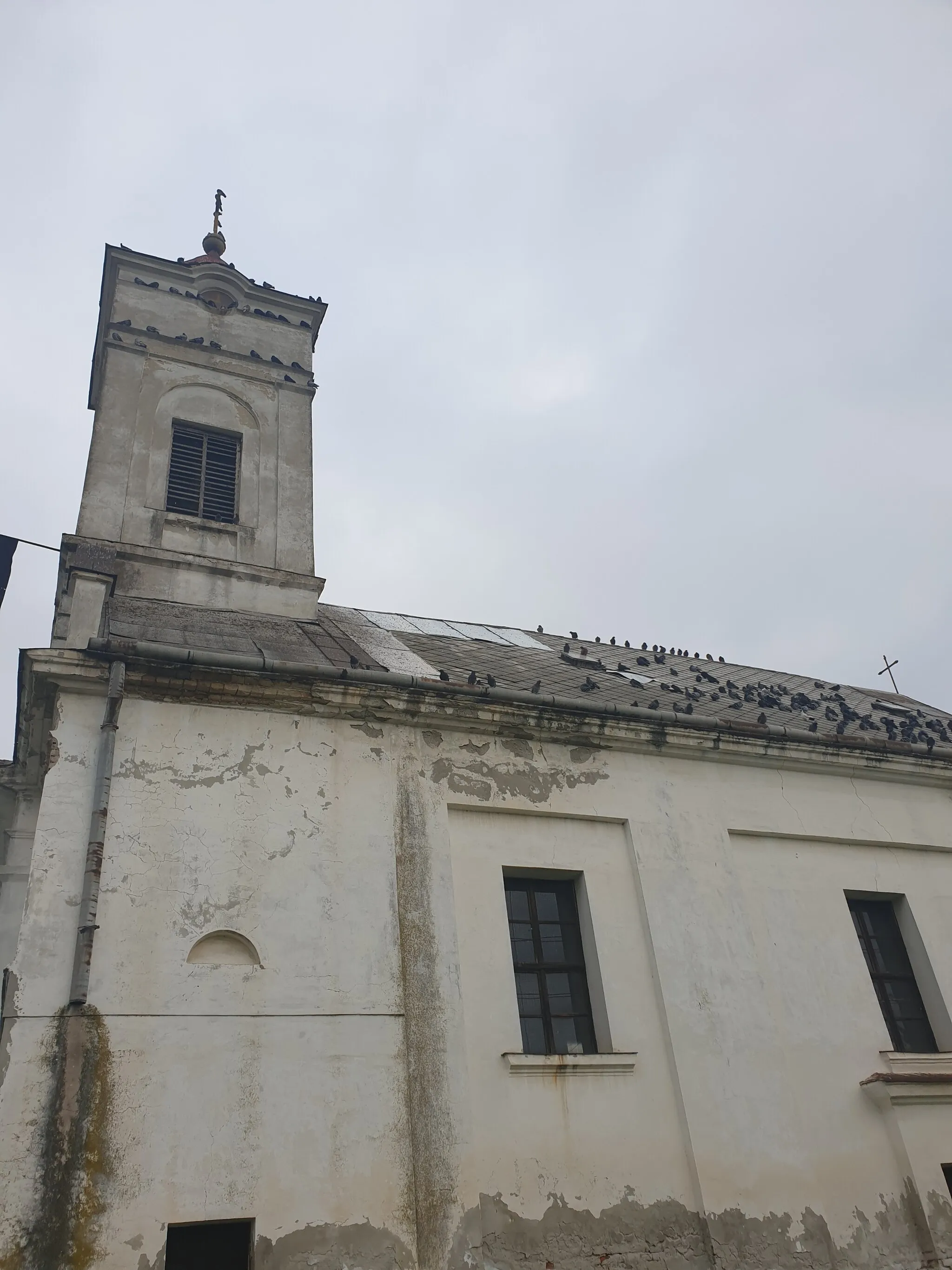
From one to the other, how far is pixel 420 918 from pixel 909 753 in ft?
22.7

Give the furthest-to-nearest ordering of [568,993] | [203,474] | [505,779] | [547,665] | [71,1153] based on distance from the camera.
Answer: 1. [547,665]
2. [203,474]
3. [505,779]
4. [568,993]
5. [71,1153]

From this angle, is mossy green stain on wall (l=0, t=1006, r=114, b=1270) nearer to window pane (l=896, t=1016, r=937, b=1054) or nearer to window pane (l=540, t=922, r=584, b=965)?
window pane (l=540, t=922, r=584, b=965)

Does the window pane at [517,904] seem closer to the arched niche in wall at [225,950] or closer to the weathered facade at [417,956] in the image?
the weathered facade at [417,956]

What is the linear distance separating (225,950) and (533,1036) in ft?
9.44

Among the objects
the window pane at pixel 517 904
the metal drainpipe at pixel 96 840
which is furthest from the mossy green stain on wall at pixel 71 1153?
the window pane at pixel 517 904

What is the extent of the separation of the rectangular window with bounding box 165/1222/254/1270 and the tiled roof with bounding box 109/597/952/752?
448 cm

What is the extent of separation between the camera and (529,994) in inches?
342

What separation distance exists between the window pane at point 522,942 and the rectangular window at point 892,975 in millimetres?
3907

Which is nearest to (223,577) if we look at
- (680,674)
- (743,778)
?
(743,778)

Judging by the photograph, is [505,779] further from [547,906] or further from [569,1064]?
[569,1064]

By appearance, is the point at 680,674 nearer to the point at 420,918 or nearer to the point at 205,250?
the point at 420,918

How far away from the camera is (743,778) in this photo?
10.8 metres

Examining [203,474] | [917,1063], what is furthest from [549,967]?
[203,474]

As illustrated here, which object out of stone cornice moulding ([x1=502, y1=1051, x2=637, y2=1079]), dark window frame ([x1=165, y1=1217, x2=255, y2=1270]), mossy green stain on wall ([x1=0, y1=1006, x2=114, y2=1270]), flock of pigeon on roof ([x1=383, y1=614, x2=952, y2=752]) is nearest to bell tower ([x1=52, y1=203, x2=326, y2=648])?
flock of pigeon on roof ([x1=383, y1=614, x2=952, y2=752])
